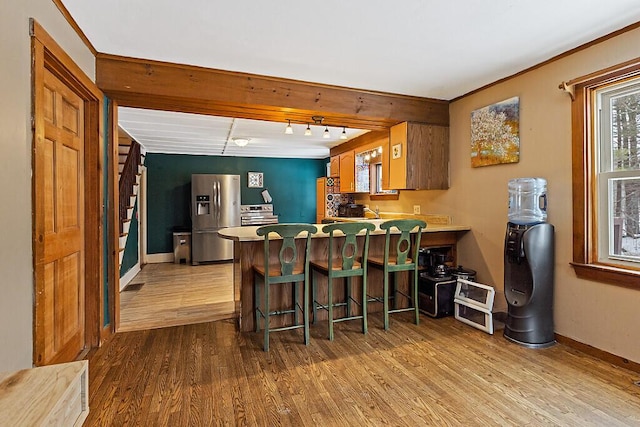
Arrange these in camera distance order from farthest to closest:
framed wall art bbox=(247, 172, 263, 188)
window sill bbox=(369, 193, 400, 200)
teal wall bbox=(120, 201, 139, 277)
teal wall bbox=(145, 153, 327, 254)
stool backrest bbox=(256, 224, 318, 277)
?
framed wall art bbox=(247, 172, 263, 188), teal wall bbox=(145, 153, 327, 254), window sill bbox=(369, 193, 400, 200), teal wall bbox=(120, 201, 139, 277), stool backrest bbox=(256, 224, 318, 277)

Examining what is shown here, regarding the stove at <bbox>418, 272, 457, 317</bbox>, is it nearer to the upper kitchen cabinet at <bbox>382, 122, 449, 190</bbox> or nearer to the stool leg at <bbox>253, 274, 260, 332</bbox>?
the upper kitchen cabinet at <bbox>382, 122, 449, 190</bbox>

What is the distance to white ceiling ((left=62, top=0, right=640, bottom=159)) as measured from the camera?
2057mm

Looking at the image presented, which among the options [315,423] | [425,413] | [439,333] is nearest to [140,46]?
[315,423]

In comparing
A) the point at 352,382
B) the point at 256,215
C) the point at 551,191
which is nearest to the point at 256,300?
the point at 352,382

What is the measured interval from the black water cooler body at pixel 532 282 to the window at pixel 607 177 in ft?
0.67

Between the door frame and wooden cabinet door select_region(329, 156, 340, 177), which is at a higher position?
wooden cabinet door select_region(329, 156, 340, 177)

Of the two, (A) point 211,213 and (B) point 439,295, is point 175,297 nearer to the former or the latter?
(A) point 211,213

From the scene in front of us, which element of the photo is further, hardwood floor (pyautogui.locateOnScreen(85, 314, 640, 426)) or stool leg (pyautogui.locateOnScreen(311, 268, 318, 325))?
stool leg (pyautogui.locateOnScreen(311, 268, 318, 325))

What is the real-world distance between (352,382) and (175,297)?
9.15 feet

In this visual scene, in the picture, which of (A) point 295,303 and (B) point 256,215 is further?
(B) point 256,215

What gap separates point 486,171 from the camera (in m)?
3.44

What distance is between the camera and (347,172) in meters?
5.84

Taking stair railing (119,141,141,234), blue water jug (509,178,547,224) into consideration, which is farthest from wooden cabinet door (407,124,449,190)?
stair railing (119,141,141,234)

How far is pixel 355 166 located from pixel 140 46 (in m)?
3.60
